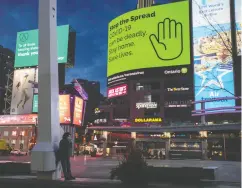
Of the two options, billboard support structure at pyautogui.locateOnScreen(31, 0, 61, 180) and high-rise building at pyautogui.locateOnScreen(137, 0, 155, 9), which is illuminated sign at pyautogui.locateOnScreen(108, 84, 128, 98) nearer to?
high-rise building at pyautogui.locateOnScreen(137, 0, 155, 9)

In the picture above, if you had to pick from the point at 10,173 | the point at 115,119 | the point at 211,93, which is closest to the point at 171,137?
the point at 211,93

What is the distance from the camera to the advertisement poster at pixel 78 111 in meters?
44.4

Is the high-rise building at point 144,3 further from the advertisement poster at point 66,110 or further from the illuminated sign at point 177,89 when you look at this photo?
the advertisement poster at point 66,110

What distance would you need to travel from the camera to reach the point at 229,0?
54.8 m

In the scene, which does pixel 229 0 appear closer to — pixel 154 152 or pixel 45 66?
pixel 154 152

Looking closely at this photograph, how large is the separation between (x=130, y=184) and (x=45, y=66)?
462 cm

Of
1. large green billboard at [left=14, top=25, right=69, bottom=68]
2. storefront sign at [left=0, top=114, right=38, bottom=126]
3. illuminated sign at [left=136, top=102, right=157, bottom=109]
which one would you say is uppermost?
large green billboard at [left=14, top=25, right=69, bottom=68]

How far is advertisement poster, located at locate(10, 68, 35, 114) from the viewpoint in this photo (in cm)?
5197

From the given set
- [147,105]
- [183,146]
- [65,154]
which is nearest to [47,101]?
[65,154]

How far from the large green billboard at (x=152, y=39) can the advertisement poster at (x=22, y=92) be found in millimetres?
20005

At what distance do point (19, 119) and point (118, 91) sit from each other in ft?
82.9

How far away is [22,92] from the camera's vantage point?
52.4 m

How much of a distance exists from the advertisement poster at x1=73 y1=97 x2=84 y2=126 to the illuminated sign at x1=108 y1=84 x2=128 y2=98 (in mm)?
24298

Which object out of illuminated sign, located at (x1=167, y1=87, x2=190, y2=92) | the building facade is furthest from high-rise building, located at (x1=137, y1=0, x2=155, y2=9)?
illuminated sign, located at (x1=167, y1=87, x2=190, y2=92)
